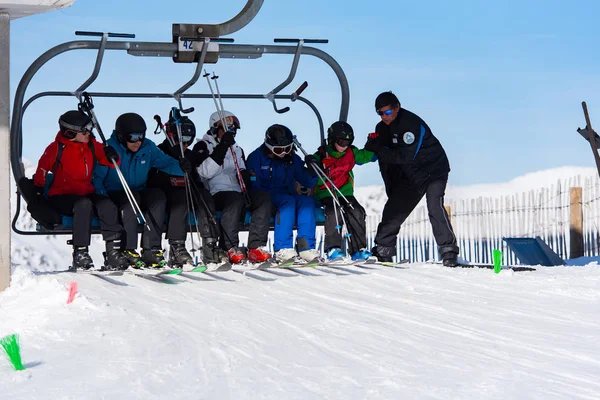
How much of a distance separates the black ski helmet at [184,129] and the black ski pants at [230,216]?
0.74 m

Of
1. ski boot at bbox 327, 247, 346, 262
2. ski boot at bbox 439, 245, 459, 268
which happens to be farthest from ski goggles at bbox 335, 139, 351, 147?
ski boot at bbox 439, 245, 459, 268

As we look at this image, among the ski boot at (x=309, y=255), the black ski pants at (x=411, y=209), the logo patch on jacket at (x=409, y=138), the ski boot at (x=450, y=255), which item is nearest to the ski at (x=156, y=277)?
the ski boot at (x=309, y=255)

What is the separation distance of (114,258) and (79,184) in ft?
2.70

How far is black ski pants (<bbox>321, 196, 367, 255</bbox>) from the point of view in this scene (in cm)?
991

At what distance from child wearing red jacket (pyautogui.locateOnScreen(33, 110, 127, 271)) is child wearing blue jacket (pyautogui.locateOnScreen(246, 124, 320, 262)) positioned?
1.45 meters

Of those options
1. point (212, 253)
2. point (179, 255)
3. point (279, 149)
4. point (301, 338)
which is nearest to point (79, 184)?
point (179, 255)

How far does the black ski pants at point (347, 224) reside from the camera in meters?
9.91

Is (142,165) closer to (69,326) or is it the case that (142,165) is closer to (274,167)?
(274,167)

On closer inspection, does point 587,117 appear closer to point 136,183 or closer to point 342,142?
point 342,142

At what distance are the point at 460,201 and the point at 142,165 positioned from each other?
10.6 m

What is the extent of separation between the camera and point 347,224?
10055 mm

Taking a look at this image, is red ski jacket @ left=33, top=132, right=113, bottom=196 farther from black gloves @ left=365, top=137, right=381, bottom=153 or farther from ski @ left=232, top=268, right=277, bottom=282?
black gloves @ left=365, top=137, right=381, bottom=153

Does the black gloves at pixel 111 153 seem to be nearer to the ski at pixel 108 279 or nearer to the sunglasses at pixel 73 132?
the sunglasses at pixel 73 132

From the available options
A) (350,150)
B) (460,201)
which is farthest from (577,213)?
(350,150)
